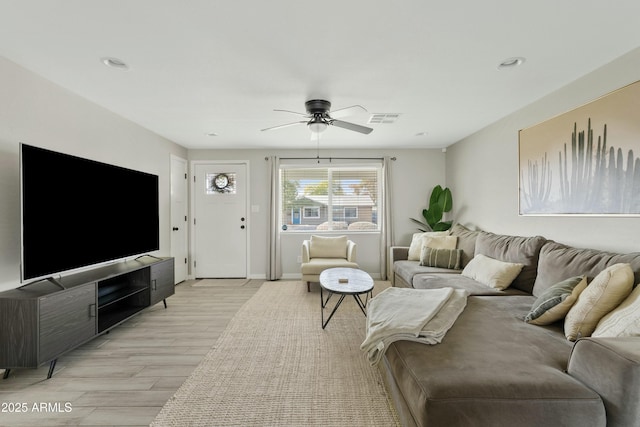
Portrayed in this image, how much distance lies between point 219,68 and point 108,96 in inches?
52.9

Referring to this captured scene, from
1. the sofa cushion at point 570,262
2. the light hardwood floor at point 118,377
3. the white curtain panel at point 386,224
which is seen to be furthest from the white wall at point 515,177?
the light hardwood floor at point 118,377

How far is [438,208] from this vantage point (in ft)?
15.9

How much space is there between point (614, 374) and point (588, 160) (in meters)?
1.94

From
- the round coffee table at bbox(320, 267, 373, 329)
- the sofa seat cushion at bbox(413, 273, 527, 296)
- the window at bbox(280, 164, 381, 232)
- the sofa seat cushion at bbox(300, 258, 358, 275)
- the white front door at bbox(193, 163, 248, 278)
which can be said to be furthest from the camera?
the window at bbox(280, 164, 381, 232)

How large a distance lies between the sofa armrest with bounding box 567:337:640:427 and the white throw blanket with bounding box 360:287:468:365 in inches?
23.7

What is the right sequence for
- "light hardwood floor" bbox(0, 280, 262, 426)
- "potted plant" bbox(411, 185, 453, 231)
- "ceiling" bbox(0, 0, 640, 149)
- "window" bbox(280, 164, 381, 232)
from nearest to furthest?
"ceiling" bbox(0, 0, 640, 149)
"light hardwood floor" bbox(0, 280, 262, 426)
"potted plant" bbox(411, 185, 453, 231)
"window" bbox(280, 164, 381, 232)

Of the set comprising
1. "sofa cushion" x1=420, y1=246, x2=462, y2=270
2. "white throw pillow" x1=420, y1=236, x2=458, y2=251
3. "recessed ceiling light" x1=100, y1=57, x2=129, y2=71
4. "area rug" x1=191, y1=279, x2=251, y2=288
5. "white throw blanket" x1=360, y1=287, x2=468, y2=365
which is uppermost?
"recessed ceiling light" x1=100, y1=57, x2=129, y2=71

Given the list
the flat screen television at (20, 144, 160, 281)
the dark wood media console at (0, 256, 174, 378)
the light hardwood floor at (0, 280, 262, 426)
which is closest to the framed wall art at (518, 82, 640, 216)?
the light hardwood floor at (0, 280, 262, 426)

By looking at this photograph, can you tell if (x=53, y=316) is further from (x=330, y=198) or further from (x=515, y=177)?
(x=515, y=177)

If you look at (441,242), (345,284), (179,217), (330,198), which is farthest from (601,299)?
(179,217)

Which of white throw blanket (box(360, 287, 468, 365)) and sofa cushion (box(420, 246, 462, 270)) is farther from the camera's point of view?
sofa cushion (box(420, 246, 462, 270))

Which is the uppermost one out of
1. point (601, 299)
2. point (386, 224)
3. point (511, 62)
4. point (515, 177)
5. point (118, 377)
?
point (511, 62)

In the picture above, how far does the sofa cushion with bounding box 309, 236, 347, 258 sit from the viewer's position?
4.68 metres

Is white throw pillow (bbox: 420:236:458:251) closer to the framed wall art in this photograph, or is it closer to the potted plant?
the potted plant
